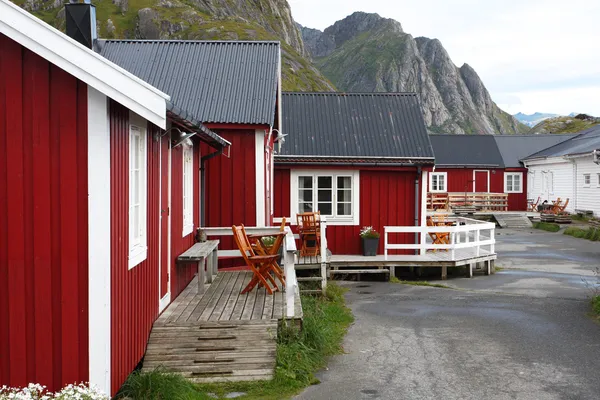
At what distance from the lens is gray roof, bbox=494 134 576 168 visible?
4009 cm

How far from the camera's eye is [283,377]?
21.4 feet

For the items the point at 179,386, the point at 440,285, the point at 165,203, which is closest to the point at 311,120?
the point at 440,285

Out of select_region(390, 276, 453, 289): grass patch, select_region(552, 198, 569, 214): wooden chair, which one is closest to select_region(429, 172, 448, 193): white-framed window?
select_region(552, 198, 569, 214): wooden chair

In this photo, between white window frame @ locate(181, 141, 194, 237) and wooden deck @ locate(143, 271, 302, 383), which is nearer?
wooden deck @ locate(143, 271, 302, 383)

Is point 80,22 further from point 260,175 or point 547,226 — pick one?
point 547,226

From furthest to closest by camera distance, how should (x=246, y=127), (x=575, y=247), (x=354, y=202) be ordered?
(x=575, y=247) < (x=354, y=202) < (x=246, y=127)

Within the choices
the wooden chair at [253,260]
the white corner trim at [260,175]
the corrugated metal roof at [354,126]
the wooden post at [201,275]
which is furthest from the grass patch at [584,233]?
the wooden post at [201,275]

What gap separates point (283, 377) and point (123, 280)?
191 centimetres

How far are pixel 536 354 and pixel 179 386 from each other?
14.5 feet

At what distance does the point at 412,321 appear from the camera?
393 inches

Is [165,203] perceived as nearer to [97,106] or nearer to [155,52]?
[97,106]

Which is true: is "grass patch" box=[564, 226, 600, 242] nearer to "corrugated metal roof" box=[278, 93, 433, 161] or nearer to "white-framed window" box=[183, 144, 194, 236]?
"corrugated metal roof" box=[278, 93, 433, 161]

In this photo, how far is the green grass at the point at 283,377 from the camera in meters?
5.91

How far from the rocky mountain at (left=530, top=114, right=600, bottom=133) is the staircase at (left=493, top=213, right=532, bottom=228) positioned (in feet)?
134
